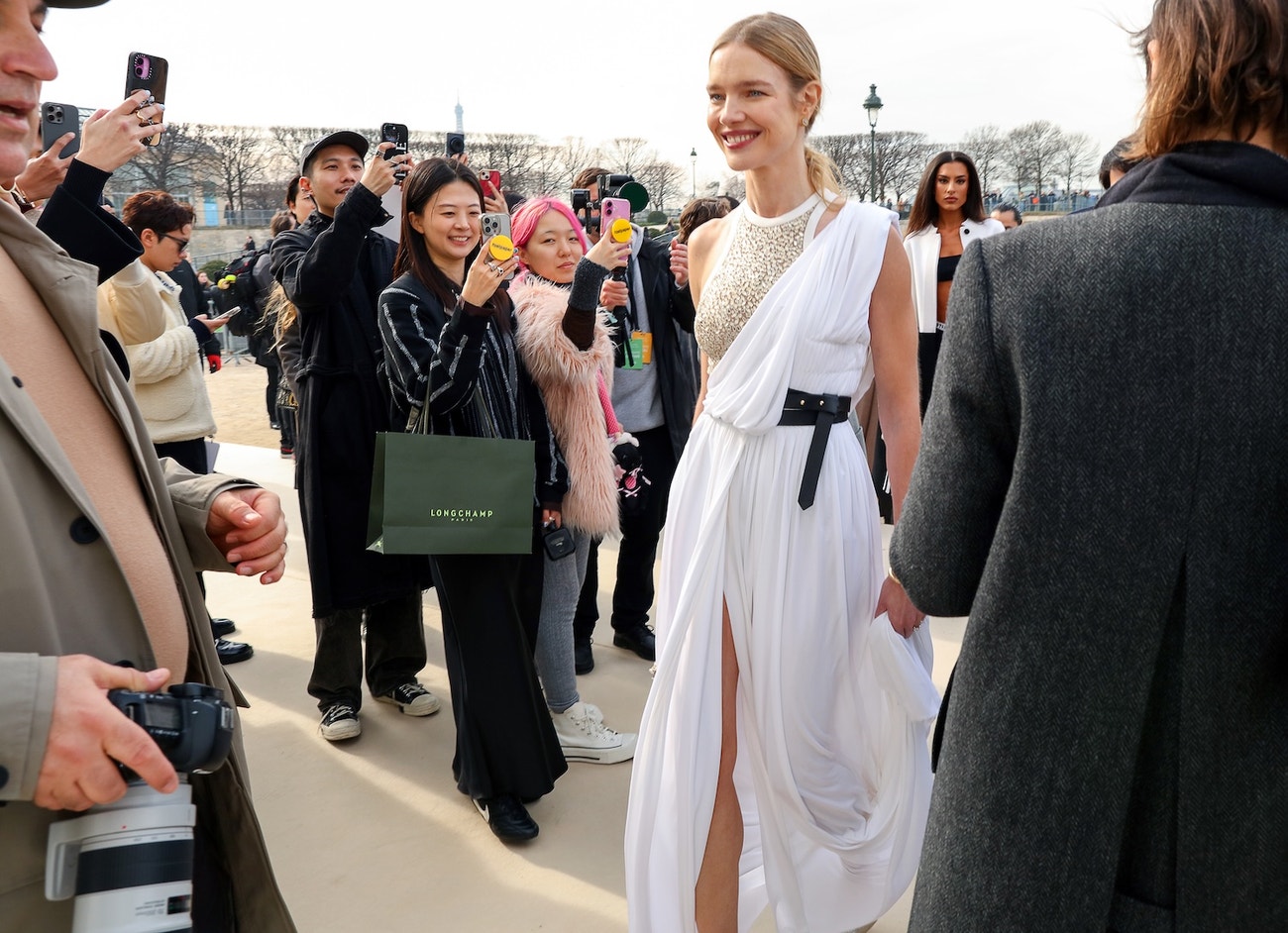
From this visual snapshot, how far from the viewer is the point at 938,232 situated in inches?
242

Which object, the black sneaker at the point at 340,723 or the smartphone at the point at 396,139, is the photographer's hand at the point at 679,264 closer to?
the smartphone at the point at 396,139

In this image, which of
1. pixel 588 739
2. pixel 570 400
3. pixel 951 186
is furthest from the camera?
pixel 951 186

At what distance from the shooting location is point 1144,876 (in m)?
1.18

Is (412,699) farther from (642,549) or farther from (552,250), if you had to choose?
(552,250)

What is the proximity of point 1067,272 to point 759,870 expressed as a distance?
1.87 meters

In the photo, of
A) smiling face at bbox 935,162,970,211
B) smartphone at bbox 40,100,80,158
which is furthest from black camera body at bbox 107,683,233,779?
smiling face at bbox 935,162,970,211

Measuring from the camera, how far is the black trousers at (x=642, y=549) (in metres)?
4.39

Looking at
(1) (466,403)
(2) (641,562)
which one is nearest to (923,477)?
(1) (466,403)

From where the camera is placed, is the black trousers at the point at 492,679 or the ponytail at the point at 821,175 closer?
the ponytail at the point at 821,175

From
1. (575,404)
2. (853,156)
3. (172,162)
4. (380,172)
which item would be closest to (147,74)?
(380,172)

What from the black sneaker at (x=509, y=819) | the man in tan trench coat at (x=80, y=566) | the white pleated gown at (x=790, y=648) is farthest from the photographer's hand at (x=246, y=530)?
the black sneaker at (x=509, y=819)

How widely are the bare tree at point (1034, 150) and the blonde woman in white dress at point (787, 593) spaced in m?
55.8

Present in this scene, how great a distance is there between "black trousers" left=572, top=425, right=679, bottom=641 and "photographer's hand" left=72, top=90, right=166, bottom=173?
7.82 ft

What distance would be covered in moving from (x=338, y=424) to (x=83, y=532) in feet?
7.55
